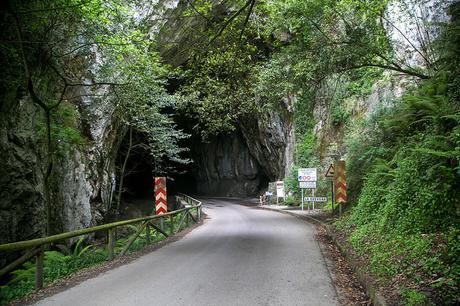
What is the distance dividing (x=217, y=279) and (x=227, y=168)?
1572 inches

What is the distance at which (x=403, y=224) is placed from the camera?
21.9 feet

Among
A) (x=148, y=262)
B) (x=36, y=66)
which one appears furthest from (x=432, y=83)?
(x=36, y=66)

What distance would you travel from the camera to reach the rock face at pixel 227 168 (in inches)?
1687

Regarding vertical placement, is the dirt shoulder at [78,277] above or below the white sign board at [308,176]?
below

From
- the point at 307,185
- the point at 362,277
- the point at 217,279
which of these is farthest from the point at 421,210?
the point at 307,185

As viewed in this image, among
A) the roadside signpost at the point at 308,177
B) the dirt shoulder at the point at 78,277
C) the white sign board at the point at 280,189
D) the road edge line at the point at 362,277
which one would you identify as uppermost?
the roadside signpost at the point at 308,177

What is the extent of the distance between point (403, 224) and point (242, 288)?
3209 mm

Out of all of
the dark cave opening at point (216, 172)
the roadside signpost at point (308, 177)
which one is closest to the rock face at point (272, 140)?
the dark cave opening at point (216, 172)

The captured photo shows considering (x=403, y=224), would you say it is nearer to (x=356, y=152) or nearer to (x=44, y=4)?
(x=356, y=152)

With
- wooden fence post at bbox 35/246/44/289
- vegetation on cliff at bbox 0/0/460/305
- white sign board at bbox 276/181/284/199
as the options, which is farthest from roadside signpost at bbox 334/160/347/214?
white sign board at bbox 276/181/284/199

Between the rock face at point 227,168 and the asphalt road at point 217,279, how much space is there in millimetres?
32319

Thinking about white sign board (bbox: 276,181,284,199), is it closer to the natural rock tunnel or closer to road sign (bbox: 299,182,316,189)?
road sign (bbox: 299,182,316,189)

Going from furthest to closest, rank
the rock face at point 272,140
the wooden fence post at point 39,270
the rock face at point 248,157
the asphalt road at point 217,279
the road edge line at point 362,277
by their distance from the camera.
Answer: the rock face at point 248,157, the rock face at point 272,140, the wooden fence post at point 39,270, the asphalt road at point 217,279, the road edge line at point 362,277

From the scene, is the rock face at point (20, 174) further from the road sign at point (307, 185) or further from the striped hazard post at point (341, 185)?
the road sign at point (307, 185)
